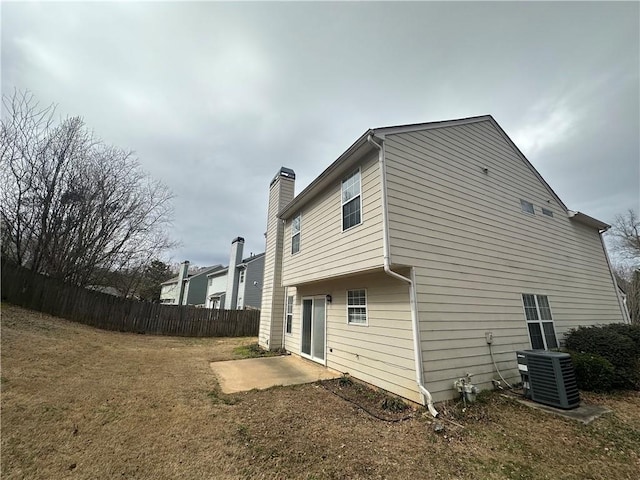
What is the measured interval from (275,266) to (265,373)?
4.69 meters

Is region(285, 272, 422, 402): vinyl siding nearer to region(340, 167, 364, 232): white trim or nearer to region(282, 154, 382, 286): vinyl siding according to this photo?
region(282, 154, 382, 286): vinyl siding

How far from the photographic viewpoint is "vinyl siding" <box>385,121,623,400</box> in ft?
17.8

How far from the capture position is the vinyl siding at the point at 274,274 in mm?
10711

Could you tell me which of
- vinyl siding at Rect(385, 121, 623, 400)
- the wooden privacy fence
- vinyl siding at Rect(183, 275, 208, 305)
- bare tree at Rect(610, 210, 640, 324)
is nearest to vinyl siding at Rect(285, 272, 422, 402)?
vinyl siding at Rect(385, 121, 623, 400)

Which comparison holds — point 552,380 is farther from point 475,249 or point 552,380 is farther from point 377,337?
point 377,337

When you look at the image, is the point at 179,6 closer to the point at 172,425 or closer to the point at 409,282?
the point at 409,282

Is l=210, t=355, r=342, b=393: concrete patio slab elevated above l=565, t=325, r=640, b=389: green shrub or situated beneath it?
situated beneath

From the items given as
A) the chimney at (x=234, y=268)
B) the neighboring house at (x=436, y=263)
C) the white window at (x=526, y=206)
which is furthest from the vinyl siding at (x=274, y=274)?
the chimney at (x=234, y=268)

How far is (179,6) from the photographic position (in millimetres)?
6148

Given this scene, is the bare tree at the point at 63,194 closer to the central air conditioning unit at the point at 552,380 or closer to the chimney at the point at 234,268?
the chimney at the point at 234,268

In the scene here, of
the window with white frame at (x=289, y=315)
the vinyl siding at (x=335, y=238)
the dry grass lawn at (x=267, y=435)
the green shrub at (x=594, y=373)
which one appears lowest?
the dry grass lawn at (x=267, y=435)

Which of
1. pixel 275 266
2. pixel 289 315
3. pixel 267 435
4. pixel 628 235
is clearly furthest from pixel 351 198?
pixel 628 235

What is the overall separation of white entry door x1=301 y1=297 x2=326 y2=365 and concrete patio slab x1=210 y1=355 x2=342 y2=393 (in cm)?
30

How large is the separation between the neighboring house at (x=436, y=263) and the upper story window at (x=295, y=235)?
0.26 ft
